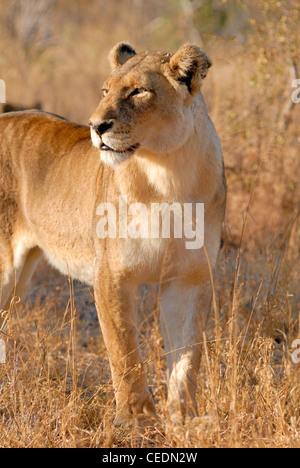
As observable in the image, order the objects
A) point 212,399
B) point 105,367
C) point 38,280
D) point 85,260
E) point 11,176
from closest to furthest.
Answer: point 212,399 < point 85,260 < point 11,176 < point 105,367 < point 38,280

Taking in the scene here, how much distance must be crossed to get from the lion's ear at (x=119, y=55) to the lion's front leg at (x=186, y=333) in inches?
42.3

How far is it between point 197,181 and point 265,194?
328 centimetres

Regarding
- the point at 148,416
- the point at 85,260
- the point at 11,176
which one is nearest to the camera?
the point at 148,416

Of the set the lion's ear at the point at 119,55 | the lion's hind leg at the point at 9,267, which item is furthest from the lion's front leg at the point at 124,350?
the lion's ear at the point at 119,55

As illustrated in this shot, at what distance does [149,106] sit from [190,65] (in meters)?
0.25

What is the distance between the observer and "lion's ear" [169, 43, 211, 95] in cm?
293

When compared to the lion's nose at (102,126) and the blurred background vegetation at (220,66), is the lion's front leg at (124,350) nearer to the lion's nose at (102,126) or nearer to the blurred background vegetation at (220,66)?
the lion's nose at (102,126)

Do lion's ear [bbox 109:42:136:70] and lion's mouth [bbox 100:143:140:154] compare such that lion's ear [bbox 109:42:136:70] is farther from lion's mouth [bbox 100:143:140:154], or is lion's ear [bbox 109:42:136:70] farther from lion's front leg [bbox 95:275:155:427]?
lion's front leg [bbox 95:275:155:427]

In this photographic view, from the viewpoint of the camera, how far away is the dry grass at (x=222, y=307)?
2910 millimetres

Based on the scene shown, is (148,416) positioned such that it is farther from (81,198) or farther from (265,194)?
(265,194)

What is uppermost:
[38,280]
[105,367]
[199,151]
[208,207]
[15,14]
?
[15,14]
